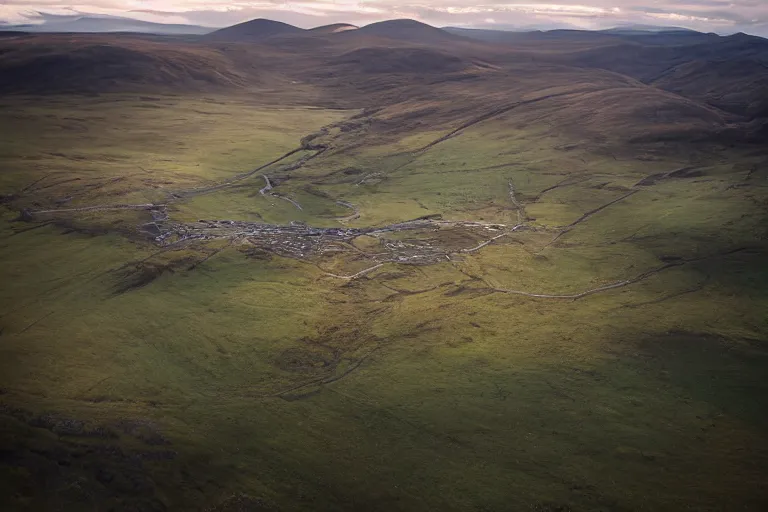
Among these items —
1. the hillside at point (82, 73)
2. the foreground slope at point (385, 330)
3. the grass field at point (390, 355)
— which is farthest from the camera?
the hillside at point (82, 73)

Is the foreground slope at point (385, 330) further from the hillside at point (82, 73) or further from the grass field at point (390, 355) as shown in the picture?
the hillside at point (82, 73)

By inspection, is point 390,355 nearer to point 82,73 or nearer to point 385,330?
point 385,330

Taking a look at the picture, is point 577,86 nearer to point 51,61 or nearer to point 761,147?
point 761,147

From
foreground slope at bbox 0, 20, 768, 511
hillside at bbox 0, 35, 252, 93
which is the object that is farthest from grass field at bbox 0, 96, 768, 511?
hillside at bbox 0, 35, 252, 93

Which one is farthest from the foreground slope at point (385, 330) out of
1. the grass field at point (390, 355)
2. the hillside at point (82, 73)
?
the hillside at point (82, 73)

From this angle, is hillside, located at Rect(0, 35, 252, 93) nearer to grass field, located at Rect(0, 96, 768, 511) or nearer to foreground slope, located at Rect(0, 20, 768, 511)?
foreground slope, located at Rect(0, 20, 768, 511)

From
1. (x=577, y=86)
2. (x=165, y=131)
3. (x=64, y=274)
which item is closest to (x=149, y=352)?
(x=64, y=274)
